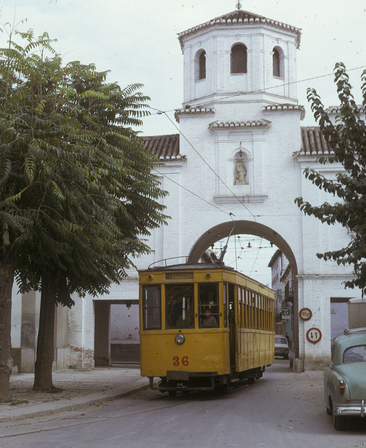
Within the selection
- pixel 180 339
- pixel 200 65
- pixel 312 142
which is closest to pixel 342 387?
pixel 180 339

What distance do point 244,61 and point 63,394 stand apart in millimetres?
17525

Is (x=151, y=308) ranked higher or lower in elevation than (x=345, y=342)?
higher

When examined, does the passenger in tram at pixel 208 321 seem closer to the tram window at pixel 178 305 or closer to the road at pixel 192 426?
the tram window at pixel 178 305

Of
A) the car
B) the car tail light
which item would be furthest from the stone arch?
the car tail light

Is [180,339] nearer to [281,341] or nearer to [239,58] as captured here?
[239,58]

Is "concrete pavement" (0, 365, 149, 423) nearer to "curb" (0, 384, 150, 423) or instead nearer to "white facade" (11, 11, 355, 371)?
"curb" (0, 384, 150, 423)

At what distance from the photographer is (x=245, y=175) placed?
28.5 m

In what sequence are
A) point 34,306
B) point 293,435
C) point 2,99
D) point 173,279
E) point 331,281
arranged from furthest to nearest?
1. point 331,281
2. point 34,306
3. point 173,279
4. point 2,99
5. point 293,435

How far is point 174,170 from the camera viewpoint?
28750 millimetres

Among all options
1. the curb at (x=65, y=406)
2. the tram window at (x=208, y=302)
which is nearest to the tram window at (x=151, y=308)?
the tram window at (x=208, y=302)

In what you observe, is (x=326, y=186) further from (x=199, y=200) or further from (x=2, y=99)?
(x=199, y=200)

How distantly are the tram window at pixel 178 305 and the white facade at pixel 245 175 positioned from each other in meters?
12.2

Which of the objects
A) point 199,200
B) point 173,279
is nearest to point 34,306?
point 199,200

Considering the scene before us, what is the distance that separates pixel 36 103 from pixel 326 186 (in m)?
6.37
